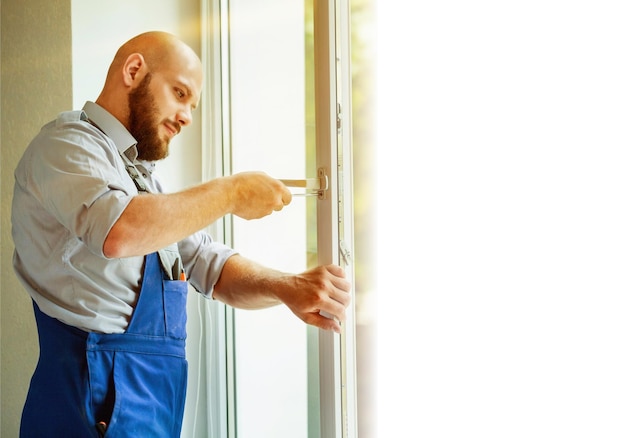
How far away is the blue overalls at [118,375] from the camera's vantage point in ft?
3.88

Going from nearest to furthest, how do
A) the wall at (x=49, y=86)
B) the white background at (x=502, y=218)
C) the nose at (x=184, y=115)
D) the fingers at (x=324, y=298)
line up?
the white background at (x=502, y=218)
the fingers at (x=324, y=298)
the nose at (x=184, y=115)
the wall at (x=49, y=86)

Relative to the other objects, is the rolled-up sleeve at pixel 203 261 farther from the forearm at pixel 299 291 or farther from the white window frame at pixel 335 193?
Answer: the white window frame at pixel 335 193

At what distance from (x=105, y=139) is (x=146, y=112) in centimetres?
13

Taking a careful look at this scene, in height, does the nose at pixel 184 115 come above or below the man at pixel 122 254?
above

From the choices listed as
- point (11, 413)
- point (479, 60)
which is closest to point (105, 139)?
point (479, 60)

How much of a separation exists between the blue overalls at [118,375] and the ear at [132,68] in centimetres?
36

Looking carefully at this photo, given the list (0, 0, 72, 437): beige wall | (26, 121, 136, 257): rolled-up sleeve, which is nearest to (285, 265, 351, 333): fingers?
(26, 121, 136, 257): rolled-up sleeve

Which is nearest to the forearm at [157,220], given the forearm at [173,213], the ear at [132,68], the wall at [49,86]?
the forearm at [173,213]

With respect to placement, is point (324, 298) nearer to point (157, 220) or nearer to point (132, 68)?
point (157, 220)

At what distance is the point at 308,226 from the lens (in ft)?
5.20

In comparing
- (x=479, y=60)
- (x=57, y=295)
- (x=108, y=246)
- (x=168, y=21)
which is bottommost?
(x=57, y=295)

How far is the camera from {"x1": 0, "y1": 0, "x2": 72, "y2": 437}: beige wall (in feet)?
6.07

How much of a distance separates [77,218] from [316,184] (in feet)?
1.60

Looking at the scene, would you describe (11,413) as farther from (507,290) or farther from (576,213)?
(576,213)
